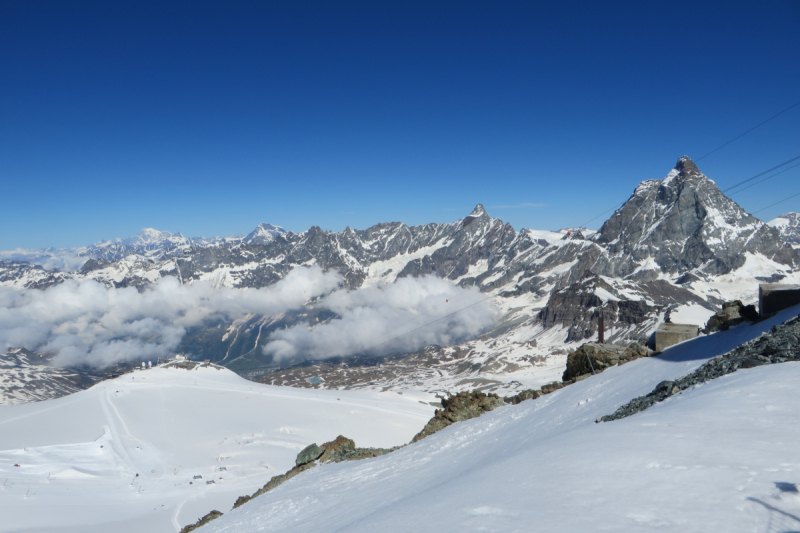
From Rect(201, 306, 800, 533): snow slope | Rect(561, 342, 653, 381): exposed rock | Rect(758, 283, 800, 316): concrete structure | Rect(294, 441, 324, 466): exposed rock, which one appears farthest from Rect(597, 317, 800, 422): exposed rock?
Rect(294, 441, 324, 466): exposed rock

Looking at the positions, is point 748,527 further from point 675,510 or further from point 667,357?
point 667,357

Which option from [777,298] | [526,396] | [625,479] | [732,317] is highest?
[777,298]

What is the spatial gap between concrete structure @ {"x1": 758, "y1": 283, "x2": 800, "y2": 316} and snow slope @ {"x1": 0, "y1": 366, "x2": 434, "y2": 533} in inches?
1871

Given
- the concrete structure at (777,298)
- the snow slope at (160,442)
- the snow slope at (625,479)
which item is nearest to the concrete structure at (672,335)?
the concrete structure at (777,298)

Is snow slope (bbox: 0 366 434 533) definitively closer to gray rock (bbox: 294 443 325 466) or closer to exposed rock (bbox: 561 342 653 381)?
gray rock (bbox: 294 443 325 466)

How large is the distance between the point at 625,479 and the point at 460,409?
18.3 meters

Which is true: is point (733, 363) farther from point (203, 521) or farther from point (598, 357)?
point (203, 521)

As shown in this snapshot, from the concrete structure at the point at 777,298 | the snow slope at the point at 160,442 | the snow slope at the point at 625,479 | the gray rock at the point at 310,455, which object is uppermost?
the concrete structure at the point at 777,298

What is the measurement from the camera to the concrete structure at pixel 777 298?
2050cm

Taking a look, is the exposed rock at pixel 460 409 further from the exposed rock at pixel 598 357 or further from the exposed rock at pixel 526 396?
the exposed rock at pixel 598 357

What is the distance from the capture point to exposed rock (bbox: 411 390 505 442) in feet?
76.8

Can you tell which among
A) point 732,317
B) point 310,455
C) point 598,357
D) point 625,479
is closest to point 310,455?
point 310,455

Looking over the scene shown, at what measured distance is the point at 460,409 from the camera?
80.3 ft

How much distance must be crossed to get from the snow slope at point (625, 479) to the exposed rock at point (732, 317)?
10376mm
